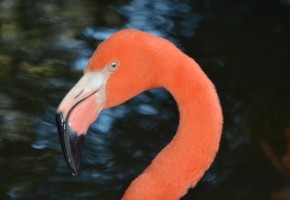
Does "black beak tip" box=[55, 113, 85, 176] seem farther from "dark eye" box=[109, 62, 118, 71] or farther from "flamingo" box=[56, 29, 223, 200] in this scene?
"dark eye" box=[109, 62, 118, 71]

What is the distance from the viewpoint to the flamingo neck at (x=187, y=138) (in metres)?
3.38

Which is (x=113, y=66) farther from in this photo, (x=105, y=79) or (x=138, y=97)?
(x=138, y=97)

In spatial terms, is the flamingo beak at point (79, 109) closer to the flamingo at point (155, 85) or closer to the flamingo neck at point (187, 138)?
the flamingo at point (155, 85)

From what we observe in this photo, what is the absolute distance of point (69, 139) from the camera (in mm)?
3418

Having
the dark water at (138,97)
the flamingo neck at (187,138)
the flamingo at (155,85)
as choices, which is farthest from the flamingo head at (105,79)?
the dark water at (138,97)

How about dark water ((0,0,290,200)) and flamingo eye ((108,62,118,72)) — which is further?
dark water ((0,0,290,200))

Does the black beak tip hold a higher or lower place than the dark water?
higher

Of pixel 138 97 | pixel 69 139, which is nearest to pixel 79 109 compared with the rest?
pixel 69 139

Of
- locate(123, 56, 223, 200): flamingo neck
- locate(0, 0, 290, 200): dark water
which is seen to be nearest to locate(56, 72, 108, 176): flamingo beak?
locate(123, 56, 223, 200): flamingo neck

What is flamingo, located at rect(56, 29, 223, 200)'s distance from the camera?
338cm

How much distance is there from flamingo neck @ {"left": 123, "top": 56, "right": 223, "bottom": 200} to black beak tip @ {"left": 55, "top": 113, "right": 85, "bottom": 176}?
12.3 inches

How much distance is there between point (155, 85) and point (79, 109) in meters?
0.34

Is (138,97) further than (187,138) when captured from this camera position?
Yes

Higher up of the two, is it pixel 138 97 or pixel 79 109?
pixel 79 109
